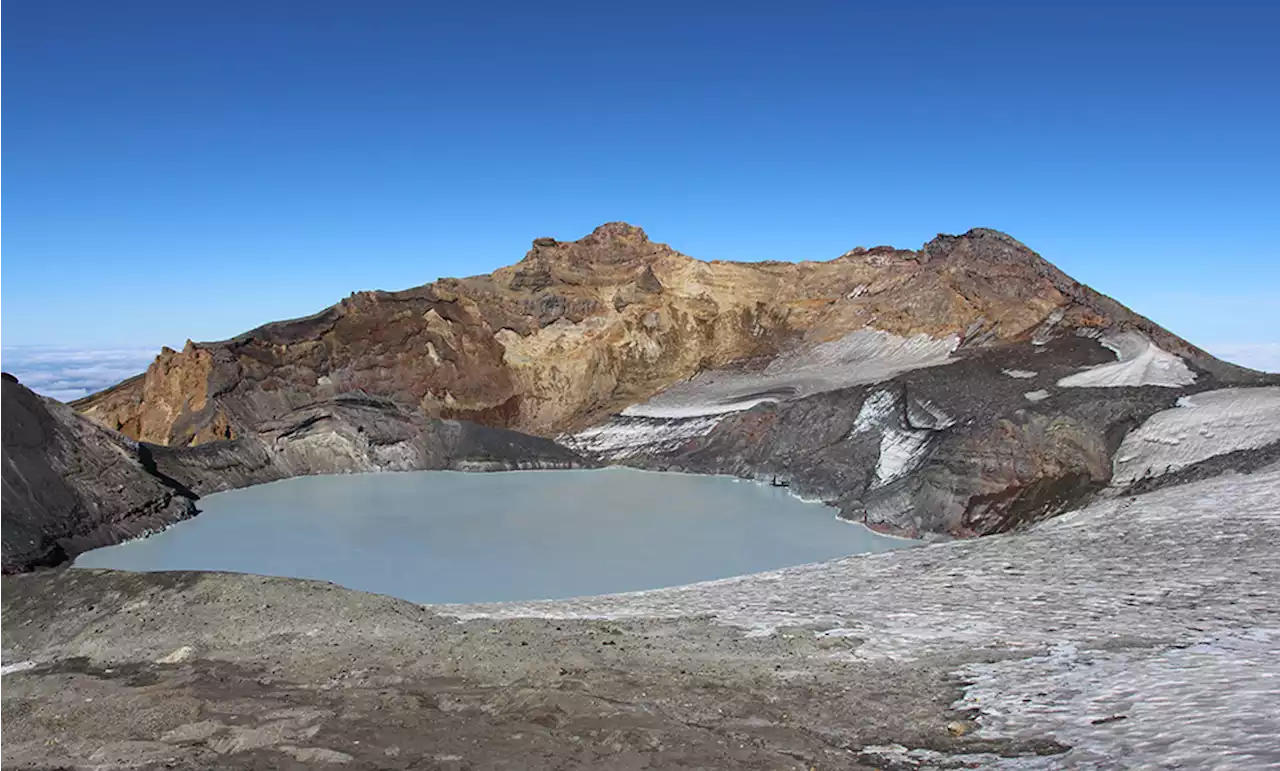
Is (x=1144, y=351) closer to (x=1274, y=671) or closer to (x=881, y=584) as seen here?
(x=881, y=584)

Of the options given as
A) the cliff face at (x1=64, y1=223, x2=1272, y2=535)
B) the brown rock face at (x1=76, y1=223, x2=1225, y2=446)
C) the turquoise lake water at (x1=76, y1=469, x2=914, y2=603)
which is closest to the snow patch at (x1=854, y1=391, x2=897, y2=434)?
the cliff face at (x1=64, y1=223, x2=1272, y2=535)

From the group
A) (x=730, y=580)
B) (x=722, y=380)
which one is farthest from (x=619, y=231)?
(x=730, y=580)

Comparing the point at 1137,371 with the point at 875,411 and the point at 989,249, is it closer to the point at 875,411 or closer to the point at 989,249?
the point at 875,411

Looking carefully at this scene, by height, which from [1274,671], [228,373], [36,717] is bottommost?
[36,717]

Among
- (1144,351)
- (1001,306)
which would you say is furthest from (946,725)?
(1001,306)

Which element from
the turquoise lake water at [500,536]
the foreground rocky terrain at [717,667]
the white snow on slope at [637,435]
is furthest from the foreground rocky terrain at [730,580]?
the turquoise lake water at [500,536]

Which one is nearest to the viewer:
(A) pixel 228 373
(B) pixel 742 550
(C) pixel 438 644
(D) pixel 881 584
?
(C) pixel 438 644
